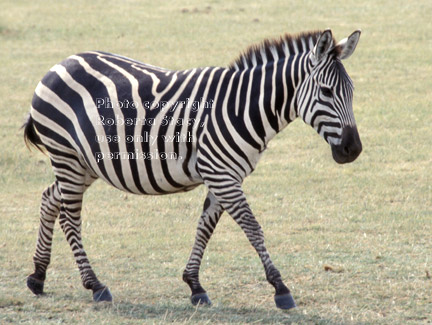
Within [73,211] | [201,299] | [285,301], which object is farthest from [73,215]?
[285,301]

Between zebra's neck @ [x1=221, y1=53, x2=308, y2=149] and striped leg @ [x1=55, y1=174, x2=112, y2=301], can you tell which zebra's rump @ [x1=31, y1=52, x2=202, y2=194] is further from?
zebra's neck @ [x1=221, y1=53, x2=308, y2=149]

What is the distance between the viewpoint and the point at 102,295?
278 inches

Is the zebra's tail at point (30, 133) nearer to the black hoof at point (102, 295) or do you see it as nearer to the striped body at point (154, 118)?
the striped body at point (154, 118)

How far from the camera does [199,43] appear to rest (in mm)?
19391

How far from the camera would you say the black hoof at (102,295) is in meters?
7.05

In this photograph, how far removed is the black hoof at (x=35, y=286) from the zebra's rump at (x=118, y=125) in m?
1.14

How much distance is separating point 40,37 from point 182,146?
1461cm

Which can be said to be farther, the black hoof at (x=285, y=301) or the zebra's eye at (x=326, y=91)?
the black hoof at (x=285, y=301)

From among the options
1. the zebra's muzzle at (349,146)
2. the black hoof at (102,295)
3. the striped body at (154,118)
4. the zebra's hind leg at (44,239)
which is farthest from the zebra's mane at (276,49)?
the black hoof at (102,295)

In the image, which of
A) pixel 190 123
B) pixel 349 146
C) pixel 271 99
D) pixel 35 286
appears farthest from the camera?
pixel 35 286

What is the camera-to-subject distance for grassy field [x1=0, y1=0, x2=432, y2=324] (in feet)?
22.7

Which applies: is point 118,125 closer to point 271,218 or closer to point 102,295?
point 102,295

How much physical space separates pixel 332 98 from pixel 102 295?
2647 mm

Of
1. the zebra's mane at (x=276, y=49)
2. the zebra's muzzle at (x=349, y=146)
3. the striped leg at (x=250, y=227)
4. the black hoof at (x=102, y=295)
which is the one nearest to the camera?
the zebra's muzzle at (x=349, y=146)
